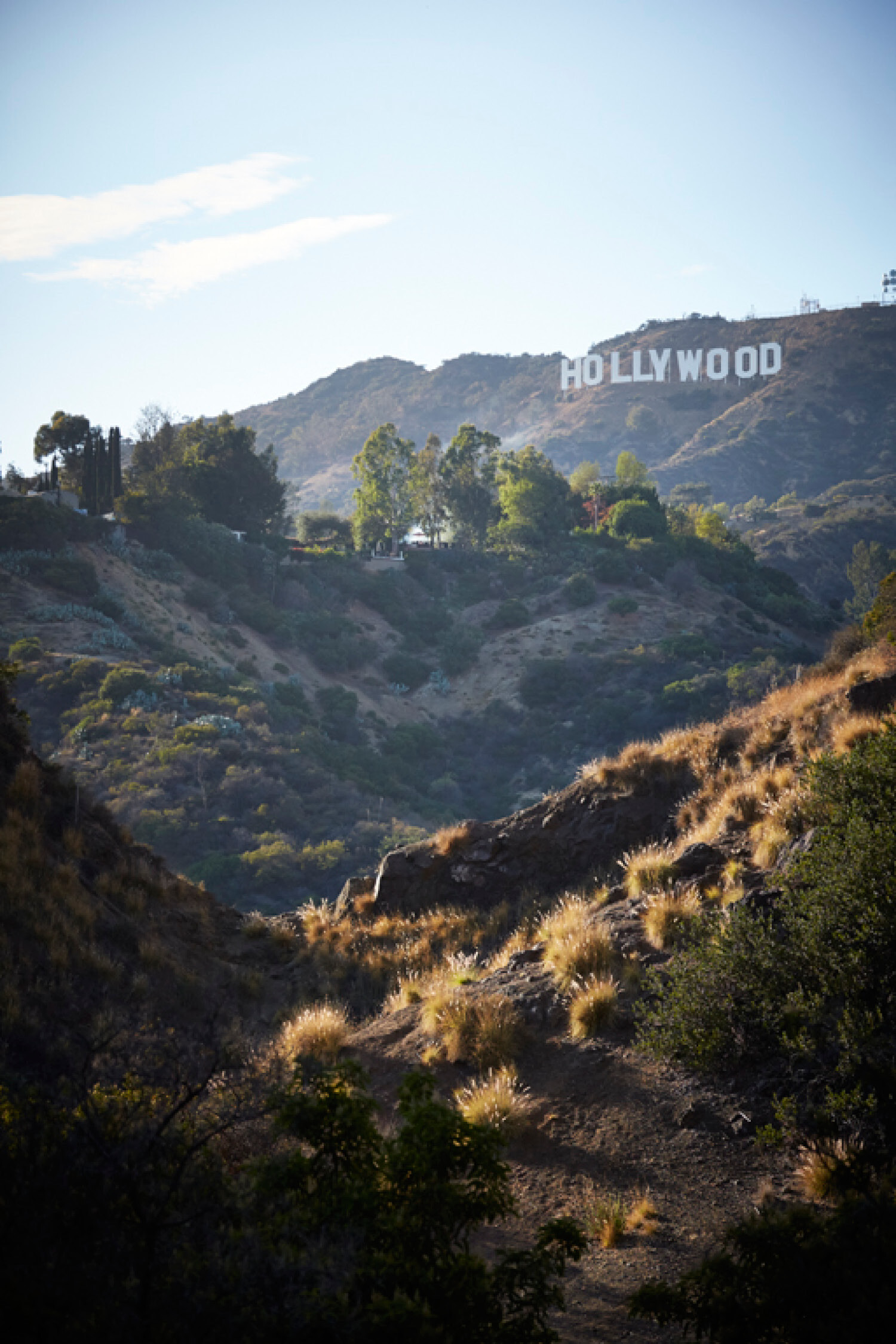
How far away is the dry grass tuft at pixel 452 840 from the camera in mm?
14656

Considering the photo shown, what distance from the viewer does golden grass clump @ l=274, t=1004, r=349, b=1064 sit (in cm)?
884

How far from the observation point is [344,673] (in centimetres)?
5194

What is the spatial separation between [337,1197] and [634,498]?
246 ft

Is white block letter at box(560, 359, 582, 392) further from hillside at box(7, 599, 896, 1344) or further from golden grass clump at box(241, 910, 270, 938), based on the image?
golden grass clump at box(241, 910, 270, 938)

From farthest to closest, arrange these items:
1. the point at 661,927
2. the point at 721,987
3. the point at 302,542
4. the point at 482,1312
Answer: the point at 302,542
the point at 661,927
the point at 721,987
the point at 482,1312

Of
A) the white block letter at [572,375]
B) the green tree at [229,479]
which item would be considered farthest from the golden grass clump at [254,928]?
the white block letter at [572,375]

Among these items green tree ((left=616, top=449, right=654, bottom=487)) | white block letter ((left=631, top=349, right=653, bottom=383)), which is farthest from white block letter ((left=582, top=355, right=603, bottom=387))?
green tree ((left=616, top=449, right=654, bottom=487))

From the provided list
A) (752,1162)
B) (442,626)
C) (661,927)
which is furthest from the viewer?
(442,626)

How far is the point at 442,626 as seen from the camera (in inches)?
2303

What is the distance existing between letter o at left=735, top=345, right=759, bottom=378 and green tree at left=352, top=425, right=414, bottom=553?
112 metres

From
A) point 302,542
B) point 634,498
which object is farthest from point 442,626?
point 634,498

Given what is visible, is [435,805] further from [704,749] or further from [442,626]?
[704,749]

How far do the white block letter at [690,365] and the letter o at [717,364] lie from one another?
242cm

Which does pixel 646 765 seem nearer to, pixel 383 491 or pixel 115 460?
pixel 115 460
